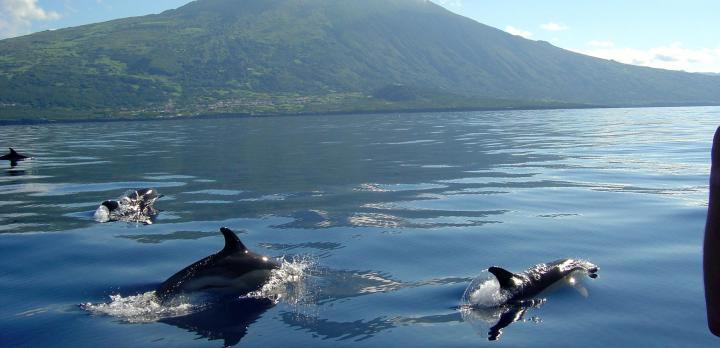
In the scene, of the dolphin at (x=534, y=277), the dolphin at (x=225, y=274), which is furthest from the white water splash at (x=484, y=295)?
the dolphin at (x=225, y=274)

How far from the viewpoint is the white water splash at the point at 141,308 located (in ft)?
41.4

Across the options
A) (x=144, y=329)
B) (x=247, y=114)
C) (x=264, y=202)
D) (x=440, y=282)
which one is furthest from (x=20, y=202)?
(x=247, y=114)

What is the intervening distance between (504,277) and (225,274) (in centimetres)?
607

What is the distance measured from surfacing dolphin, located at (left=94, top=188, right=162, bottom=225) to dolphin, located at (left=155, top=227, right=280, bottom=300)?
30.9 feet

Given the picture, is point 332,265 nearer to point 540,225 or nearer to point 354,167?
point 540,225

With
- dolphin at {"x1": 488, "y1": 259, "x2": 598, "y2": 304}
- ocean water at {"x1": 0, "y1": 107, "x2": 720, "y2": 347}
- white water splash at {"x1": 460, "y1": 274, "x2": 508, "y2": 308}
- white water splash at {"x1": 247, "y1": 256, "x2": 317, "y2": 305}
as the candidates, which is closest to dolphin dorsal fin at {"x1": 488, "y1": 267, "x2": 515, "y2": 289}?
dolphin at {"x1": 488, "y1": 259, "x2": 598, "y2": 304}

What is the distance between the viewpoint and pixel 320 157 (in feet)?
154

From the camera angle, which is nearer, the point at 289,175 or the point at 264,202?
the point at 264,202

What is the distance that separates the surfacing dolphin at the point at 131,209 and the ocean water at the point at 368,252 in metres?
0.73

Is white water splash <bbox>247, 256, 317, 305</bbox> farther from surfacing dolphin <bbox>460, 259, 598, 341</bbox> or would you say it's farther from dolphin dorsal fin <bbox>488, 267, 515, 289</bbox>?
dolphin dorsal fin <bbox>488, 267, 515, 289</bbox>

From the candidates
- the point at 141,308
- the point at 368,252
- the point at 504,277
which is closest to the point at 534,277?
the point at 504,277

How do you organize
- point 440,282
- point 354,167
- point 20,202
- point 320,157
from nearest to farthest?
point 440,282 → point 20,202 → point 354,167 → point 320,157

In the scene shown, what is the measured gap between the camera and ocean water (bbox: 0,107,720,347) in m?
11.7

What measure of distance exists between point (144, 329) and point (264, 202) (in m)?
15.1
